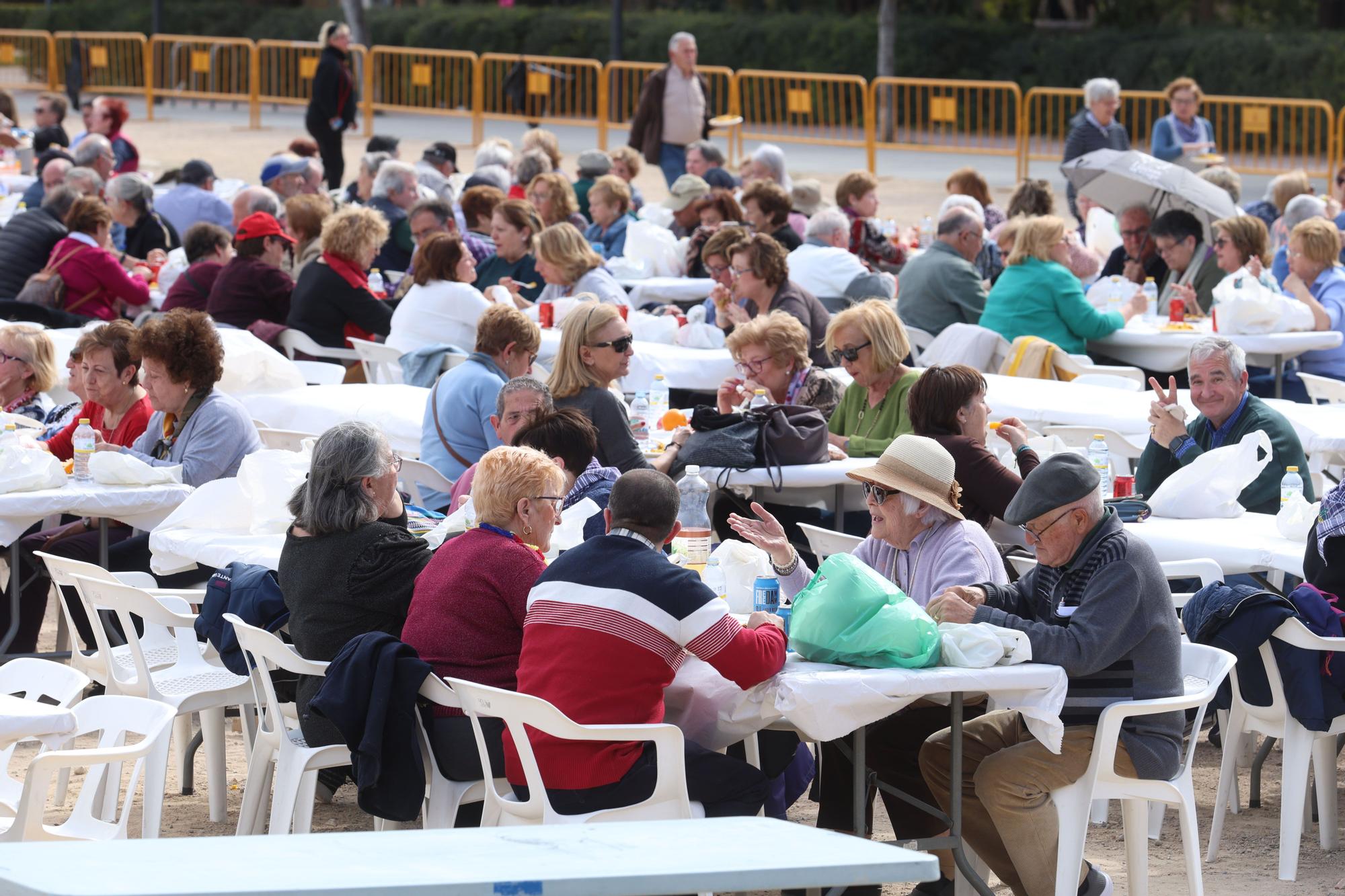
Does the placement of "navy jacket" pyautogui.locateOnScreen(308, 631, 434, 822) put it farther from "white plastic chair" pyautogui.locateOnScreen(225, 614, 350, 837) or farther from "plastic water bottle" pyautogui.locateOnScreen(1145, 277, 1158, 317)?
"plastic water bottle" pyautogui.locateOnScreen(1145, 277, 1158, 317)

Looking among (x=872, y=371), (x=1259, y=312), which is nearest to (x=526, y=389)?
(x=872, y=371)

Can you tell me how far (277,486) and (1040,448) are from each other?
2.84 metres

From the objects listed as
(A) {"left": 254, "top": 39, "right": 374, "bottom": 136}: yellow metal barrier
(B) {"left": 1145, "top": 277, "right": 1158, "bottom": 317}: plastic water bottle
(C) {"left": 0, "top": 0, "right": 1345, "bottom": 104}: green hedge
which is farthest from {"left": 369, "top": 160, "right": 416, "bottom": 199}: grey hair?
(C) {"left": 0, "top": 0, "right": 1345, "bottom": 104}: green hedge

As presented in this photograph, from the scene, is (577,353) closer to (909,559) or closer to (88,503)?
(88,503)

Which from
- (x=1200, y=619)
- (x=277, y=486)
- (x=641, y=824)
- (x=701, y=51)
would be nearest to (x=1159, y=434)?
(x=1200, y=619)

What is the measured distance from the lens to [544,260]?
32.0 ft

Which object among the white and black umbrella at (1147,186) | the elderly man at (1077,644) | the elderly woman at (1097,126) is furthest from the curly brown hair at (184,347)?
the elderly woman at (1097,126)

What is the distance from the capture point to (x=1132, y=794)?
4.58 metres

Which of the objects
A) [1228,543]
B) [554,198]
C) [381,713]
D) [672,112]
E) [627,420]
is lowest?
[381,713]

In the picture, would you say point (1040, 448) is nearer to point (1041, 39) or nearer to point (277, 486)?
point (277, 486)

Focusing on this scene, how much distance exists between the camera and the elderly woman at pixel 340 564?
4.83m

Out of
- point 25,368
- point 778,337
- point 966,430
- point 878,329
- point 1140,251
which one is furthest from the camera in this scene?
point 1140,251

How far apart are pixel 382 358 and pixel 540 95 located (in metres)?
18.0

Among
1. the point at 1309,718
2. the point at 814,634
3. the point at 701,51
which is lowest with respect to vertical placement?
the point at 1309,718
